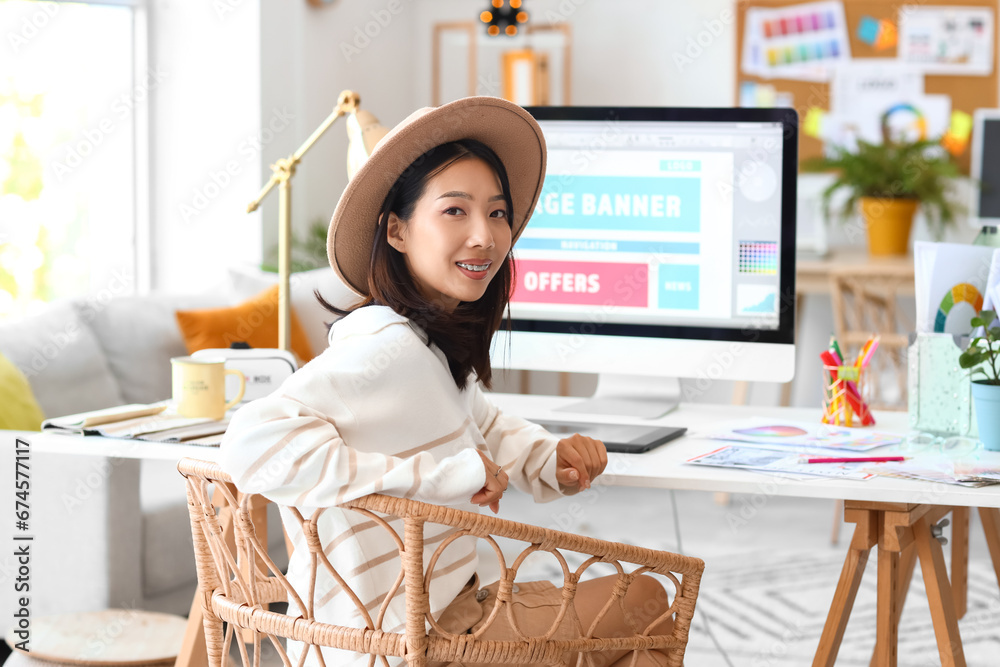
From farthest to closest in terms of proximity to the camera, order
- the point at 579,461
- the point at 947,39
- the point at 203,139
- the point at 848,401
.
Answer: the point at 947,39, the point at 203,139, the point at 848,401, the point at 579,461

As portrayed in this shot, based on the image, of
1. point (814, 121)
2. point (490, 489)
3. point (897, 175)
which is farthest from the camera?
point (814, 121)

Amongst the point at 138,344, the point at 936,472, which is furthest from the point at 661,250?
the point at 138,344

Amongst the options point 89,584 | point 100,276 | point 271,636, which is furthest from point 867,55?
point 271,636

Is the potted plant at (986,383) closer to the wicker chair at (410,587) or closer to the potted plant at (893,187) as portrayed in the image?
the wicker chair at (410,587)

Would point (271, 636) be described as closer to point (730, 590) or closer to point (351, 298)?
point (730, 590)

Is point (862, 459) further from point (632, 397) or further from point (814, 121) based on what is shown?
point (814, 121)

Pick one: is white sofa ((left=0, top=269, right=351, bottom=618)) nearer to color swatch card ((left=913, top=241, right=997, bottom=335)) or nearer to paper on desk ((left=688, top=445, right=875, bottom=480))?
paper on desk ((left=688, top=445, right=875, bottom=480))

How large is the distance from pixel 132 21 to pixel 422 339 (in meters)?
2.85

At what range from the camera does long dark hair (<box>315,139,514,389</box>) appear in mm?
1263

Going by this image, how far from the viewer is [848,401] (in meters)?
1.77

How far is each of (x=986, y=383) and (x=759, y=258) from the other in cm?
42

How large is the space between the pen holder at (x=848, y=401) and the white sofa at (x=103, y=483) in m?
1.35

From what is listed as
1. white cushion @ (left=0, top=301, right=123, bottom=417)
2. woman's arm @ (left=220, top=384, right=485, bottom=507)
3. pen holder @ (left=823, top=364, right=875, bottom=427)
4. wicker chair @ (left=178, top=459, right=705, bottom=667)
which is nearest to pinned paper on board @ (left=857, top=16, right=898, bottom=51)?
pen holder @ (left=823, top=364, right=875, bottom=427)

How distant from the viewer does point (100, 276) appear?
11.9 feet
